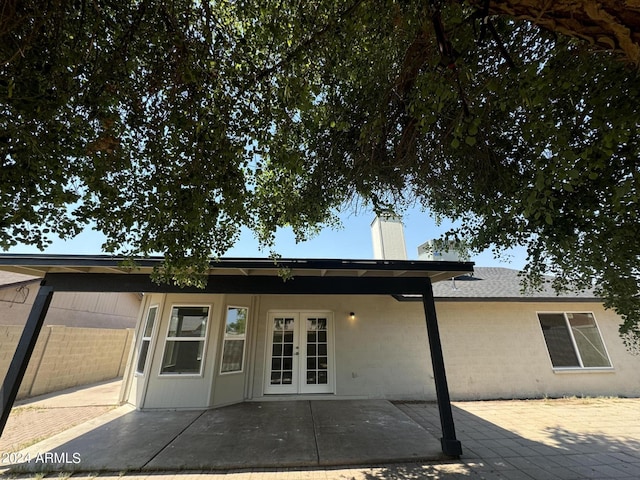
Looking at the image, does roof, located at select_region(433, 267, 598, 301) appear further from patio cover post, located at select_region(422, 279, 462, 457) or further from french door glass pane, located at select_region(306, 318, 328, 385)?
french door glass pane, located at select_region(306, 318, 328, 385)

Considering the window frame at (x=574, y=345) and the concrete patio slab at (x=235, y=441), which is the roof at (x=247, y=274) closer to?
the concrete patio slab at (x=235, y=441)

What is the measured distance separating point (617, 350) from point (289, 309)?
28.3 ft

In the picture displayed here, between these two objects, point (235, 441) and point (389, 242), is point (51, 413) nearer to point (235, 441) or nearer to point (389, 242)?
point (235, 441)

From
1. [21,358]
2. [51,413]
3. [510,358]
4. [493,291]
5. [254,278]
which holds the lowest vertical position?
[51,413]

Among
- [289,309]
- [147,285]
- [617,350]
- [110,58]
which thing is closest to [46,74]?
[110,58]

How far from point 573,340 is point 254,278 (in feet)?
27.8

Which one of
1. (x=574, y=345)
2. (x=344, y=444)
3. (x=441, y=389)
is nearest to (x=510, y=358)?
(x=574, y=345)

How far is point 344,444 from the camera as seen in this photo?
4.10 meters

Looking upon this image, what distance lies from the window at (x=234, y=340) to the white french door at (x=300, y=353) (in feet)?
2.28

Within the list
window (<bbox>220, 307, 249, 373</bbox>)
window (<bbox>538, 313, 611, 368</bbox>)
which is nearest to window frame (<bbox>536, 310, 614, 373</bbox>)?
window (<bbox>538, 313, 611, 368</bbox>)

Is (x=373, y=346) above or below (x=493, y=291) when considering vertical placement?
below

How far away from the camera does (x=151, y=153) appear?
9.33 ft

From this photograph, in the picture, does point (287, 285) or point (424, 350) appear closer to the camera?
point (287, 285)

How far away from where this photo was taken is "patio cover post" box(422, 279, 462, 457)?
3.77 metres
